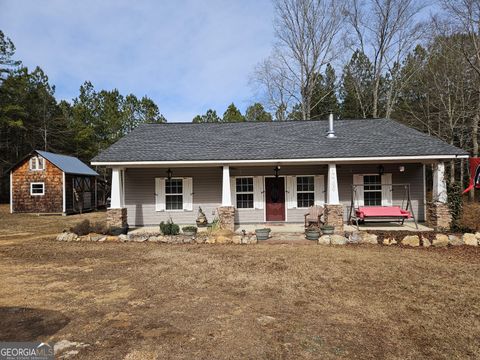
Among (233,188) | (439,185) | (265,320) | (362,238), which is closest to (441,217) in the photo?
(439,185)

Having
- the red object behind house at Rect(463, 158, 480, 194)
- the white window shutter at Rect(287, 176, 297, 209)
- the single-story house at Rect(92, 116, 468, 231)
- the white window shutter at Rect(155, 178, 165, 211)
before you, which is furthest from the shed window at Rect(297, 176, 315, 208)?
the white window shutter at Rect(155, 178, 165, 211)

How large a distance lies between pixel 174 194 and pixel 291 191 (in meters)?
5.06

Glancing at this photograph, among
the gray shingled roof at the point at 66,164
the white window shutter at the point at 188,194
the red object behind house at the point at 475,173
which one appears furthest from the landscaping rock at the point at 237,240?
the gray shingled roof at the point at 66,164

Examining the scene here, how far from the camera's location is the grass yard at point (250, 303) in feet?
11.5

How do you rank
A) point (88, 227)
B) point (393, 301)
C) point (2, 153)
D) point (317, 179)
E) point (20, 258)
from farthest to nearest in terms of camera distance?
point (2, 153) → point (317, 179) → point (88, 227) → point (20, 258) → point (393, 301)

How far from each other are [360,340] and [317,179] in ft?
33.8

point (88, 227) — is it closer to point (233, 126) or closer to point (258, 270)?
point (258, 270)

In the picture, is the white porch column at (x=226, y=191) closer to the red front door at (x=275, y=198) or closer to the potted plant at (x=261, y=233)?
the potted plant at (x=261, y=233)

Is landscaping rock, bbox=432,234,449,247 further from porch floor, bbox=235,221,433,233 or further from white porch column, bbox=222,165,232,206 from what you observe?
white porch column, bbox=222,165,232,206

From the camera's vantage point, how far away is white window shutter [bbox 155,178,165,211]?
13.5 meters

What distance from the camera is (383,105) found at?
28.6 meters

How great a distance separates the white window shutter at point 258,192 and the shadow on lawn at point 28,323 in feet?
32.1

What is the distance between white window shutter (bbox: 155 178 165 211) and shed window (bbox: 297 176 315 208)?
5837 millimetres


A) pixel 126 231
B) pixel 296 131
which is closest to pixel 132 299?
pixel 126 231
